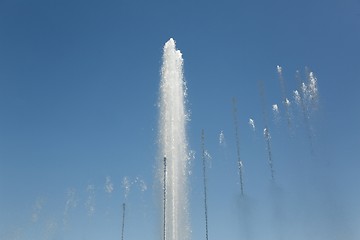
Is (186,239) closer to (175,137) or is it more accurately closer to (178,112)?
(175,137)

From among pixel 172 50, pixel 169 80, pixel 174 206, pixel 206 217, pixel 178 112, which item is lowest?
pixel 174 206

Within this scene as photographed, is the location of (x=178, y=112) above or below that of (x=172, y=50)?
below

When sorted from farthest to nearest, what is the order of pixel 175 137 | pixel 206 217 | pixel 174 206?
pixel 206 217 < pixel 175 137 < pixel 174 206

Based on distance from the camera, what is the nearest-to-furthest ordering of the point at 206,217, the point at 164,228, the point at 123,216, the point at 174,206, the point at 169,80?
the point at 164,228
the point at 174,206
the point at 169,80
the point at 206,217
the point at 123,216

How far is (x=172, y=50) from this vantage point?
65.4 meters

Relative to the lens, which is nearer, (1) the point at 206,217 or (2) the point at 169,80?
(2) the point at 169,80

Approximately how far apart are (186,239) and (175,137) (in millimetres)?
13129

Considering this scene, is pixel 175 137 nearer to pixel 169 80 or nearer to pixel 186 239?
pixel 169 80

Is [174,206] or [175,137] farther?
[175,137]

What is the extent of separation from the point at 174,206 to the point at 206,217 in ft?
73.6

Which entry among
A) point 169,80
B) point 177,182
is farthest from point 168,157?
point 169,80

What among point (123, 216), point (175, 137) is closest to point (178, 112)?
point (175, 137)

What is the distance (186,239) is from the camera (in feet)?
170

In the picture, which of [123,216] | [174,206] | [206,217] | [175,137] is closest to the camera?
[174,206]
